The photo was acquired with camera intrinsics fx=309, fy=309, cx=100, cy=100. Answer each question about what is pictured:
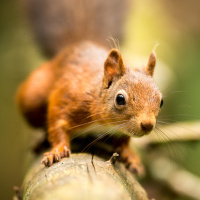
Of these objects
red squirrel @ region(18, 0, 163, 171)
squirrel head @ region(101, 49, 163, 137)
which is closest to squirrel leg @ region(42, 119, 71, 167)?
red squirrel @ region(18, 0, 163, 171)

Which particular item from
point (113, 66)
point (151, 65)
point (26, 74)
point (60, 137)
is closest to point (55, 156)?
point (60, 137)

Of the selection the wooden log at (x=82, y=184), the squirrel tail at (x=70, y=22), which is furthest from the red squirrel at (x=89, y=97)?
the wooden log at (x=82, y=184)

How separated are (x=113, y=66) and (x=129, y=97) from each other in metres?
0.38

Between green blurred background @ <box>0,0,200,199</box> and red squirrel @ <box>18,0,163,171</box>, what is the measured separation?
30.2 inches

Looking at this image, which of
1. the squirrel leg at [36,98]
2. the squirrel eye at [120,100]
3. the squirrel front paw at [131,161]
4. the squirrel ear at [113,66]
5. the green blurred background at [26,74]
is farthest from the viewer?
the green blurred background at [26,74]

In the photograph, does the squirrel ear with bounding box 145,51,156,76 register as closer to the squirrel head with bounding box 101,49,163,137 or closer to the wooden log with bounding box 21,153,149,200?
the squirrel head with bounding box 101,49,163,137

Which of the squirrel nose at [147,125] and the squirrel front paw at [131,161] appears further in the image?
the squirrel front paw at [131,161]

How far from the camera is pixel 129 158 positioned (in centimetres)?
303

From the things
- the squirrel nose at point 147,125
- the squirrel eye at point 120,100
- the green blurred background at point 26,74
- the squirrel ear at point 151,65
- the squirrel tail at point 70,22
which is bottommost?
the green blurred background at point 26,74

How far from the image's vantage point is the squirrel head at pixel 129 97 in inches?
91.2

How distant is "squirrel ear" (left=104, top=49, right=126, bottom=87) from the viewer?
257cm

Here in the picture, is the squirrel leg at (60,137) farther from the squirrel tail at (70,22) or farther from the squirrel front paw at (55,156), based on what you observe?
the squirrel tail at (70,22)

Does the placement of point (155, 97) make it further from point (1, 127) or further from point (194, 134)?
point (1, 127)

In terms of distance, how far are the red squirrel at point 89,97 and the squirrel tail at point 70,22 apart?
229 millimetres
